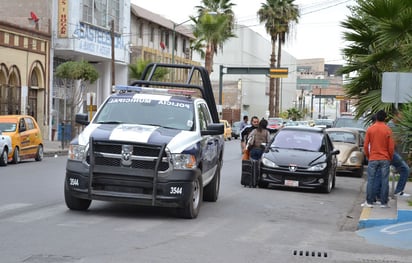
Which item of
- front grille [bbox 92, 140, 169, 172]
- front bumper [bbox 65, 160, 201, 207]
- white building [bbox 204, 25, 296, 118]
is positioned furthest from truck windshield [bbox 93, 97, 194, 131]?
white building [bbox 204, 25, 296, 118]

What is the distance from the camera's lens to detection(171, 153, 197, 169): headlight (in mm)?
11203

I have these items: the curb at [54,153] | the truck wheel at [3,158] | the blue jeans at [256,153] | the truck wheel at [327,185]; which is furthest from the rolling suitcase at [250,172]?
the curb at [54,153]

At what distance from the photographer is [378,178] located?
13344 millimetres

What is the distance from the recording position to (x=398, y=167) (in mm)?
14438

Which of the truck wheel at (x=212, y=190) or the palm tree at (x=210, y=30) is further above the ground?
the palm tree at (x=210, y=30)

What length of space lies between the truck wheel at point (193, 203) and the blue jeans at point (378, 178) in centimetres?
→ 341

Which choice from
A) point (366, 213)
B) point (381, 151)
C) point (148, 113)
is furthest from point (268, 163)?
point (148, 113)

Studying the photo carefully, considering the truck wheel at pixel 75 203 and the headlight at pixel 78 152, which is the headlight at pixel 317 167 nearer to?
the truck wheel at pixel 75 203

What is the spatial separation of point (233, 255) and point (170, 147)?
9.11ft

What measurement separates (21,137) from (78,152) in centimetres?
1459

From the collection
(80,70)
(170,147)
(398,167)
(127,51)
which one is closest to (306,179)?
(398,167)

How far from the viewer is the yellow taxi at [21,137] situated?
974 inches

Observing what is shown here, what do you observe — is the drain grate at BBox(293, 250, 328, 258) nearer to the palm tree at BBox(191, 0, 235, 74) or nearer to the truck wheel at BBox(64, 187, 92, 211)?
the truck wheel at BBox(64, 187, 92, 211)

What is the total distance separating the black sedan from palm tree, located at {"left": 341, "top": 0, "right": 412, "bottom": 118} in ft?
4.74
